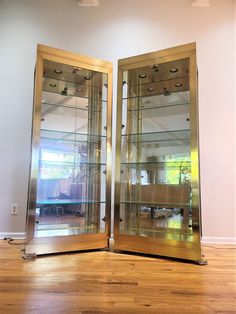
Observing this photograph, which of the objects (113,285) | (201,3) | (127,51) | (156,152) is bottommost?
(113,285)

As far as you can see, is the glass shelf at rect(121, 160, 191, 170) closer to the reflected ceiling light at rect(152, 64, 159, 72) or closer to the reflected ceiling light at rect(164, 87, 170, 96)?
the reflected ceiling light at rect(164, 87, 170, 96)

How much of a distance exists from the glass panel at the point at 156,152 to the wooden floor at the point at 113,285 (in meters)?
0.41

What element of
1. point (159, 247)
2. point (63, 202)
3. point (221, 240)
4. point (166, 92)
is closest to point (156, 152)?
point (166, 92)

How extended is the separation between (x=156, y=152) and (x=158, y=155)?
36 millimetres

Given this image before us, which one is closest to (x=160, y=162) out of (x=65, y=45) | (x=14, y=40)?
(x=65, y=45)

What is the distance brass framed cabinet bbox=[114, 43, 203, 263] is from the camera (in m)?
2.22

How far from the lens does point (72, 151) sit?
107 inches

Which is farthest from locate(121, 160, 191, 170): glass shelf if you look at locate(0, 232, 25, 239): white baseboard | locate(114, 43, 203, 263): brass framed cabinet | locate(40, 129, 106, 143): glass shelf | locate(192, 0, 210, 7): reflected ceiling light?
locate(192, 0, 210, 7): reflected ceiling light

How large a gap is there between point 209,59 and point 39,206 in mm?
2377

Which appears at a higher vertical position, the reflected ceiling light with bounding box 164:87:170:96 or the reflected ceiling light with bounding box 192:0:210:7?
the reflected ceiling light with bounding box 192:0:210:7

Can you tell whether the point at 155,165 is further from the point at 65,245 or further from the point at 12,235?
the point at 12,235

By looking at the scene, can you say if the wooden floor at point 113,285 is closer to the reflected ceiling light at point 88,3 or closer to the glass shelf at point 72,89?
the glass shelf at point 72,89

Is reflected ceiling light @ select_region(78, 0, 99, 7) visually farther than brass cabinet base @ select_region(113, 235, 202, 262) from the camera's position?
Yes

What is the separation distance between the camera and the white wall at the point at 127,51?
2.83 meters
